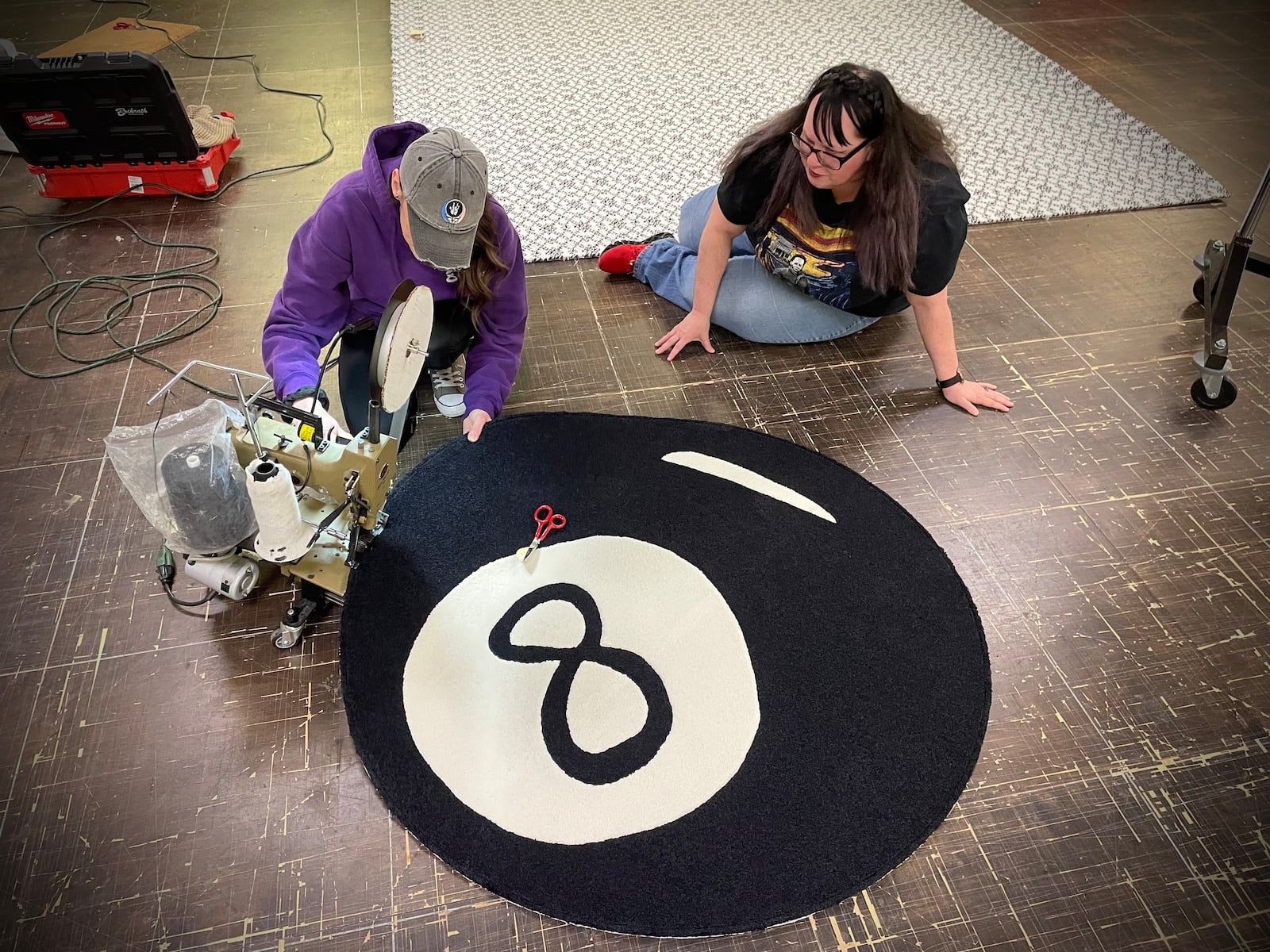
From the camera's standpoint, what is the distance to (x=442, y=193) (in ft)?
4.95

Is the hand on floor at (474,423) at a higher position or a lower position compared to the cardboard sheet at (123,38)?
lower

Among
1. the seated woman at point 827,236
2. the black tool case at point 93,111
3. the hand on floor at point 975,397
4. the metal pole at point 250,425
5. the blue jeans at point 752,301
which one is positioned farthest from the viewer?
the black tool case at point 93,111

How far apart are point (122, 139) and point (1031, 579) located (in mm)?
2991

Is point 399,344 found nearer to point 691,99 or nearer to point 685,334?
point 685,334

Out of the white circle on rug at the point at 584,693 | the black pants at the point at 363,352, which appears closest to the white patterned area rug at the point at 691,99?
the black pants at the point at 363,352

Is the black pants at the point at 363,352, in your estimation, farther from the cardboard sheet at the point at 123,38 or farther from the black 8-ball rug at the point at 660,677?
the cardboard sheet at the point at 123,38

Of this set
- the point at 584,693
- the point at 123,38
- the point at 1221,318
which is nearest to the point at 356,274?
the point at 584,693

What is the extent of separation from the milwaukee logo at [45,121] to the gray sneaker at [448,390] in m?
1.58

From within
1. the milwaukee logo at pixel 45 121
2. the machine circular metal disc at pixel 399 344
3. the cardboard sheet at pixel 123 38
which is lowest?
the cardboard sheet at pixel 123 38

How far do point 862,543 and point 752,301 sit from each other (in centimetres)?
80

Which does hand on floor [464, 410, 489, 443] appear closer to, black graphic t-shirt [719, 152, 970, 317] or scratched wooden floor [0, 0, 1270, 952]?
scratched wooden floor [0, 0, 1270, 952]

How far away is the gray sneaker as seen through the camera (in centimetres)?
217

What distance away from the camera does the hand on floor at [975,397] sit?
89.4 inches

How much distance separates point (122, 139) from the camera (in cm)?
274
